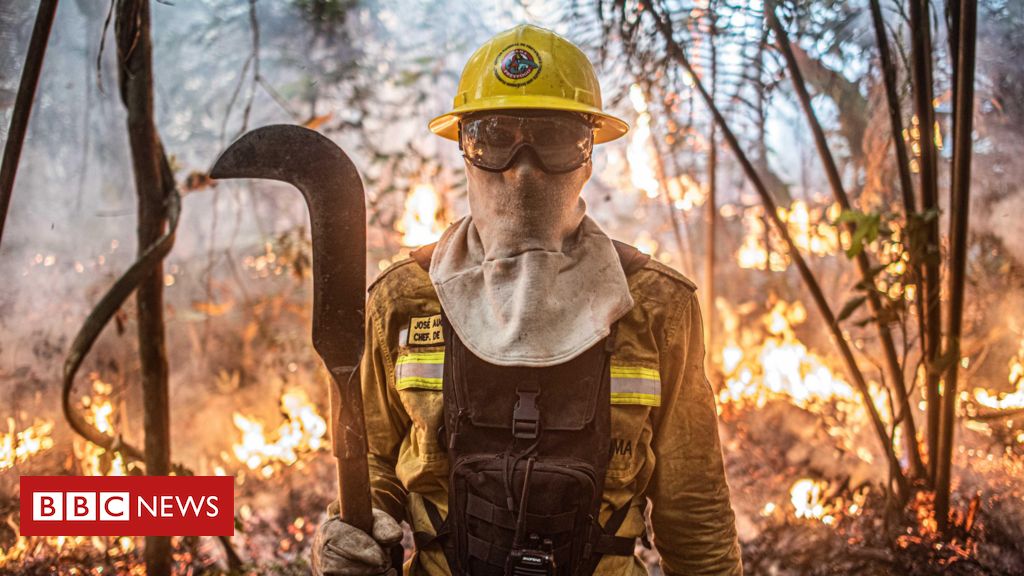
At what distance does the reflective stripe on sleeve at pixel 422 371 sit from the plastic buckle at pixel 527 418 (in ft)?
0.82

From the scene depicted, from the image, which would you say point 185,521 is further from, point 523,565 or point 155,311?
point 523,565

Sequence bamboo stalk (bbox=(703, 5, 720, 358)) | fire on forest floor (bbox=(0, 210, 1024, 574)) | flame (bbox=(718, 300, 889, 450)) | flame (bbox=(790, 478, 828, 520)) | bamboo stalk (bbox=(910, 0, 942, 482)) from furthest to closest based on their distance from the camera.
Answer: flame (bbox=(718, 300, 889, 450)) → flame (bbox=(790, 478, 828, 520)) → bamboo stalk (bbox=(703, 5, 720, 358)) → fire on forest floor (bbox=(0, 210, 1024, 574)) → bamboo stalk (bbox=(910, 0, 942, 482))

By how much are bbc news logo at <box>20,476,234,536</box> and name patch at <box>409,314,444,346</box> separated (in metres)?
1.84

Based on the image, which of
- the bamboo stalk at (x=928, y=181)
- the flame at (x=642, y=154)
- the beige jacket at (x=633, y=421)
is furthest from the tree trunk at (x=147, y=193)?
the flame at (x=642, y=154)

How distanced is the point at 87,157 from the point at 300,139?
10.9 ft

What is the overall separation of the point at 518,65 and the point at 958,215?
2.28 m

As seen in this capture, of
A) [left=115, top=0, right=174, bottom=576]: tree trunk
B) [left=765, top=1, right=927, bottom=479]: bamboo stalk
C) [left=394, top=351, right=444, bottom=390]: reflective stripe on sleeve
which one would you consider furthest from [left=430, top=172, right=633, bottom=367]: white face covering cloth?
[left=765, top=1, right=927, bottom=479]: bamboo stalk

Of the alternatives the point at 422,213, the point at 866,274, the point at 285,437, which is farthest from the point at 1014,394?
the point at 285,437

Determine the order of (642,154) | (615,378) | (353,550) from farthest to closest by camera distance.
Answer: (642,154)
(615,378)
(353,550)

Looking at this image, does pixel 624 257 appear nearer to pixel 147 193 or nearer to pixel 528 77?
pixel 528 77

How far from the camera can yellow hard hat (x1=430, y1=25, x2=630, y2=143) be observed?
1791mm

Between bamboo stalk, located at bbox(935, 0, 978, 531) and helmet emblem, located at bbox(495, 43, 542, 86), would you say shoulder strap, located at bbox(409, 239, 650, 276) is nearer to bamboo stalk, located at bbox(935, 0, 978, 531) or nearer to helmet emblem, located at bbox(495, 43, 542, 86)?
helmet emblem, located at bbox(495, 43, 542, 86)

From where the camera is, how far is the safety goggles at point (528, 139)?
5.88 ft

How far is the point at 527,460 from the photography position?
5.32 feet
